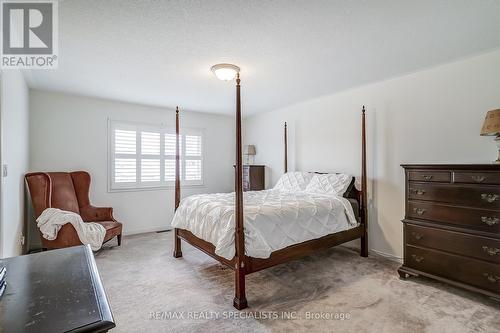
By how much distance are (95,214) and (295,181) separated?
325 cm

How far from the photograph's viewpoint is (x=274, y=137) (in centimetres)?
527

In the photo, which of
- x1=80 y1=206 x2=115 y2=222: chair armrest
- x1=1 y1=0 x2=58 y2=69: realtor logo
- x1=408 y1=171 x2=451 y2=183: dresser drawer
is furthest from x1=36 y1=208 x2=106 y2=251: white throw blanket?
x1=408 y1=171 x2=451 y2=183: dresser drawer

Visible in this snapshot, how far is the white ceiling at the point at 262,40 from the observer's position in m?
1.87

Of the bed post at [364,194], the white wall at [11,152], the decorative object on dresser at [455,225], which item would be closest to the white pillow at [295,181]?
the bed post at [364,194]

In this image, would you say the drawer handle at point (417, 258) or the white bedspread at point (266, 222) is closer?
the white bedspread at point (266, 222)

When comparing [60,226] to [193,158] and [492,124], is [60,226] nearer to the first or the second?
Answer: [193,158]

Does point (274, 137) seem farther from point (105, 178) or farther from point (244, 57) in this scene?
point (105, 178)

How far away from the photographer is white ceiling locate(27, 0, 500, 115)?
1868 millimetres

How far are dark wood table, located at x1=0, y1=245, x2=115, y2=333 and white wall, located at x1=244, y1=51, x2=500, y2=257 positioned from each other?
11.5 feet

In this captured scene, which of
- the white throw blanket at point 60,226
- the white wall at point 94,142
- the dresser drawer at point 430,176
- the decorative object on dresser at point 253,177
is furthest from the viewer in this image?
the decorative object on dresser at point 253,177

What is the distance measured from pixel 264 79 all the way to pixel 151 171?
9.49ft

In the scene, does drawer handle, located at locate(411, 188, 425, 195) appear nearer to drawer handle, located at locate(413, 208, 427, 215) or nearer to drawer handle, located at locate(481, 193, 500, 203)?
drawer handle, located at locate(413, 208, 427, 215)

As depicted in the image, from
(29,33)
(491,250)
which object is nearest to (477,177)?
(491,250)

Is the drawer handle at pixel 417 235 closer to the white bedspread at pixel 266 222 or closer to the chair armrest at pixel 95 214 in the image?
the white bedspread at pixel 266 222
